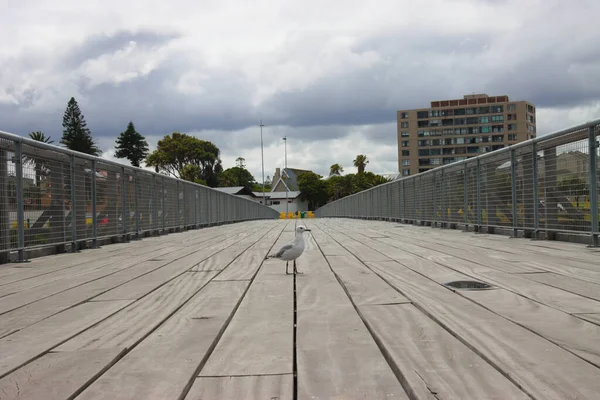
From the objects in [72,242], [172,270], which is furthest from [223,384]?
[72,242]

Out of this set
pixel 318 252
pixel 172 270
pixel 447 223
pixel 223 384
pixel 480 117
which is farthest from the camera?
pixel 480 117

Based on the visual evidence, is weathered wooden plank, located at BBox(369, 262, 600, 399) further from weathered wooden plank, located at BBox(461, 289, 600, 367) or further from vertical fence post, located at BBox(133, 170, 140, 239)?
vertical fence post, located at BBox(133, 170, 140, 239)

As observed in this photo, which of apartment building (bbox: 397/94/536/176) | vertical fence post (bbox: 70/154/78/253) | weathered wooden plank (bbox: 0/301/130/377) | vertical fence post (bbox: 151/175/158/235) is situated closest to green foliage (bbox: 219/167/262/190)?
apartment building (bbox: 397/94/536/176)

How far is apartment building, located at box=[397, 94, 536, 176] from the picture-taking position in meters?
110

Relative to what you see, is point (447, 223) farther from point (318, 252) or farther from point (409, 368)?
point (409, 368)

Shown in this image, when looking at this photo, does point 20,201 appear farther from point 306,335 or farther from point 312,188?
point 312,188

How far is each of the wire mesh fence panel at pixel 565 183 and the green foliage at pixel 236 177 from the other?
8956 cm

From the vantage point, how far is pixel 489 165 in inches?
363

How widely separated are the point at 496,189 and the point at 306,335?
750cm

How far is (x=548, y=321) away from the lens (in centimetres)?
241

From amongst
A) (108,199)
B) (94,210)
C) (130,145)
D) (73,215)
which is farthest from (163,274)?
(130,145)

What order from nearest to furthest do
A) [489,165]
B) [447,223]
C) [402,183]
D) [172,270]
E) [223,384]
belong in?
[223,384] → [172,270] → [489,165] → [447,223] → [402,183]

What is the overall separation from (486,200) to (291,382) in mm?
8436

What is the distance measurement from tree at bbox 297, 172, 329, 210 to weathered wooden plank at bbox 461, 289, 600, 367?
92791mm
